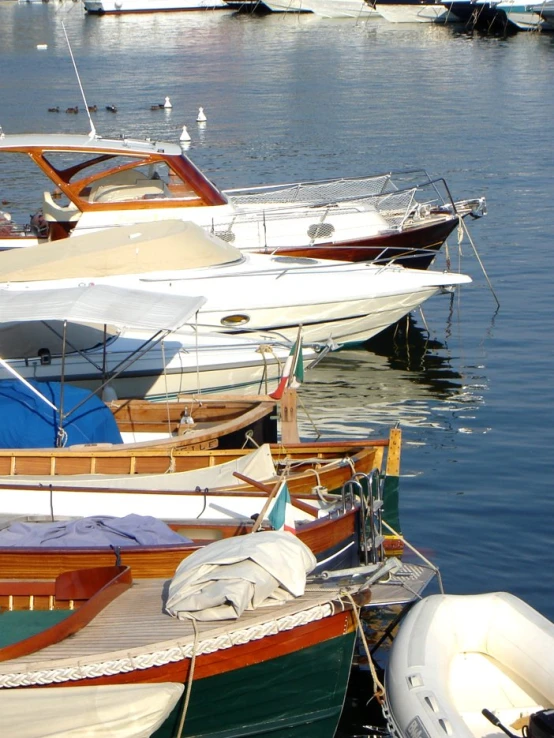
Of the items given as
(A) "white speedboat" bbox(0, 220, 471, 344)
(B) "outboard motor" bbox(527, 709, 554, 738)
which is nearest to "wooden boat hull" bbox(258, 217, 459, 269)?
(A) "white speedboat" bbox(0, 220, 471, 344)

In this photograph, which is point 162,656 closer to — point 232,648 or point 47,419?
point 232,648

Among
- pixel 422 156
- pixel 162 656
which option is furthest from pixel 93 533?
pixel 422 156

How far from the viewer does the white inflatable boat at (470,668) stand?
23.9ft

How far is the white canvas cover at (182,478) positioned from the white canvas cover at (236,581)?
2.74 metres

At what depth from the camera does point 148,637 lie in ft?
25.1

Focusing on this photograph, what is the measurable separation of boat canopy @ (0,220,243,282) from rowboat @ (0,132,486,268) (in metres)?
1.68

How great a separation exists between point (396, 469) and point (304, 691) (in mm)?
3683

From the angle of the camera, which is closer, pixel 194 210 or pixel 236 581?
pixel 236 581

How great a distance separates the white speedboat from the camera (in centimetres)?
1520

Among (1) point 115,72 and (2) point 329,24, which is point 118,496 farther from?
(2) point 329,24

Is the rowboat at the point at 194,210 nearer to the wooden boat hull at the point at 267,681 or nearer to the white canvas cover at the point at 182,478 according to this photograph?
the white canvas cover at the point at 182,478

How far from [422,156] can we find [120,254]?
17.3m

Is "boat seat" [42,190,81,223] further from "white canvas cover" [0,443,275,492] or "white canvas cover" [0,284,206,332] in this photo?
"white canvas cover" [0,443,275,492]

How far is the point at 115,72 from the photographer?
173 feet
